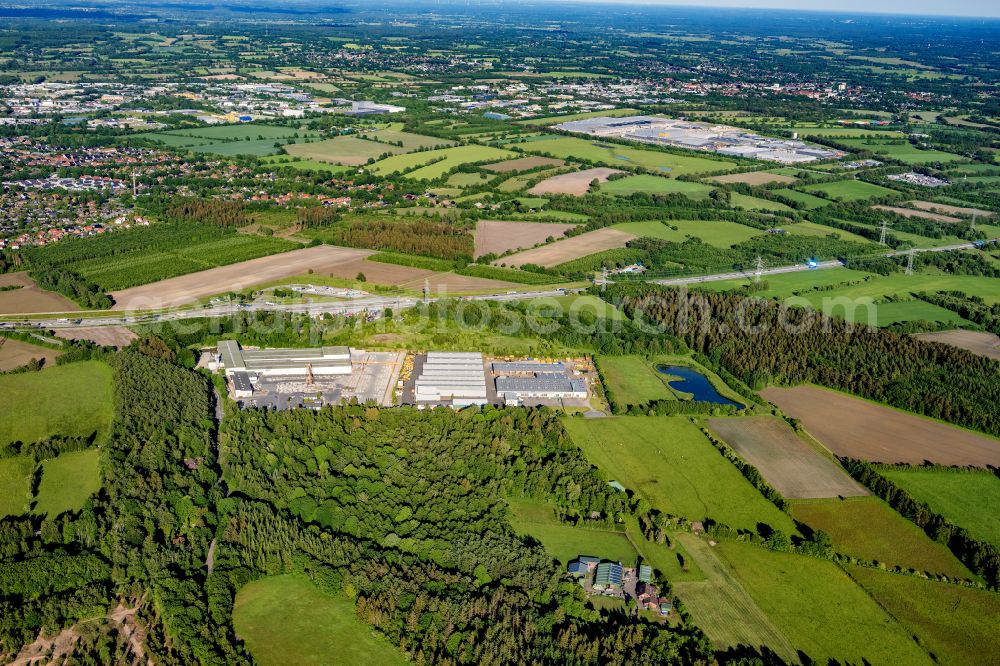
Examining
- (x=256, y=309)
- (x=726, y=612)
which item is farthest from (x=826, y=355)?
(x=256, y=309)

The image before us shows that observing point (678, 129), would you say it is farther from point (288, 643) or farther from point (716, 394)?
point (288, 643)

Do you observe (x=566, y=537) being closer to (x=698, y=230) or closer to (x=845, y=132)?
(x=698, y=230)

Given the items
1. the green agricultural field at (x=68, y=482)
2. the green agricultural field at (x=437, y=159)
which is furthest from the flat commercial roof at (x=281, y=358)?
the green agricultural field at (x=437, y=159)

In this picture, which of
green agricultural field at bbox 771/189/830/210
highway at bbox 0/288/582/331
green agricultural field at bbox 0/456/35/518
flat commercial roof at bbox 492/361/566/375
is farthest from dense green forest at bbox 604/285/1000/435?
green agricultural field at bbox 0/456/35/518

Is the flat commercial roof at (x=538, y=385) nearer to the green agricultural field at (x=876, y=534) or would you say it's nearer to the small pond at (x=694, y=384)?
the small pond at (x=694, y=384)

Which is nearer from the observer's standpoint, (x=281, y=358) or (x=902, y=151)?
(x=281, y=358)

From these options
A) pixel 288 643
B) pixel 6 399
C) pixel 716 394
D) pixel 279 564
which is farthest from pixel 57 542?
pixel 716 394
